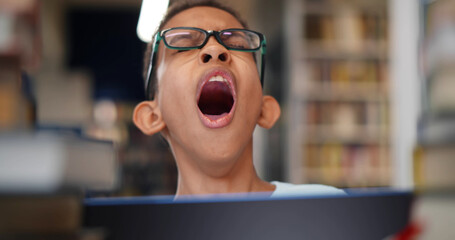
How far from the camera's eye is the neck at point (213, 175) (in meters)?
0.53

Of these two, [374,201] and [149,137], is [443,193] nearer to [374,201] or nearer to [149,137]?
[374,201]

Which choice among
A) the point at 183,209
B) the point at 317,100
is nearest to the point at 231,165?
the point at 183,209

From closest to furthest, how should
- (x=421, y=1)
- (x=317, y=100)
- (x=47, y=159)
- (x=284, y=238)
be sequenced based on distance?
(x=47, y=159) → (x=284, y=238) → (x=421, y=1) → (x=317, y=100)

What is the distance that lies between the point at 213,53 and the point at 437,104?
1.15 feet

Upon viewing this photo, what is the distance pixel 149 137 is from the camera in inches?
22.1

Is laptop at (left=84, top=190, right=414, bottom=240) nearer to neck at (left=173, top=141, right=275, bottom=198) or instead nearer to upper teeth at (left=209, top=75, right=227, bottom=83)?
neck at (left=173, top=141, right=275, bottom=198)

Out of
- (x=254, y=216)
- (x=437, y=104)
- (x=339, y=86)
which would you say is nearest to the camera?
(x=254, y=216)

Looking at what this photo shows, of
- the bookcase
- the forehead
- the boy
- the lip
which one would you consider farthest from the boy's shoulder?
the bookcase

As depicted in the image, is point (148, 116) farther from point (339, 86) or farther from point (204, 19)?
point (339, 86)

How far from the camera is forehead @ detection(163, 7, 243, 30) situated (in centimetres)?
54

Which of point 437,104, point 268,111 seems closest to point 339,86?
point 437,104

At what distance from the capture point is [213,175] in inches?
21.2

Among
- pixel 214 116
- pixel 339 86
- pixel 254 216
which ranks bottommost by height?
pixel 254 216

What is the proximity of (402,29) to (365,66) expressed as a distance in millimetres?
1414
